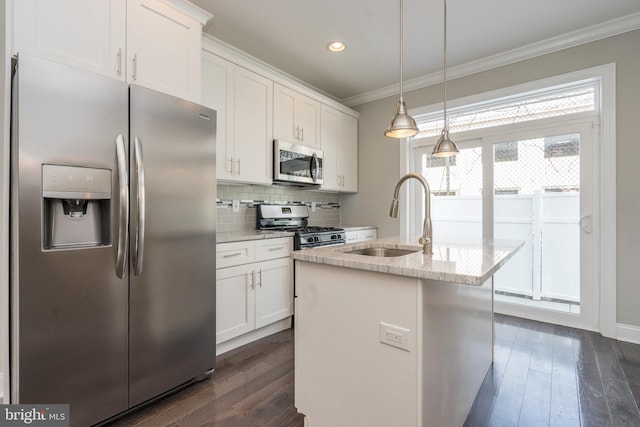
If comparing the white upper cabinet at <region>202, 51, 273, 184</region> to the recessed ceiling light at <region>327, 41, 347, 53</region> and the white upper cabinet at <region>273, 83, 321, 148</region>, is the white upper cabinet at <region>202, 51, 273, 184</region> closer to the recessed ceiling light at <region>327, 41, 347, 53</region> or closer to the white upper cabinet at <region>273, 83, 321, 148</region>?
the white upper cabinet at <region>273, 83, 321, 148</region>

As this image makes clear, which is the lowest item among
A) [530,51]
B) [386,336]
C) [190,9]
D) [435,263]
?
[386,336]

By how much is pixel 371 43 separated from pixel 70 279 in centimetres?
292

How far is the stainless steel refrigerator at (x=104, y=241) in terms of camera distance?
1.34 m

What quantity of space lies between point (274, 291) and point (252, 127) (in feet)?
5.04

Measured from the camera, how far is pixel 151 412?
173 cm

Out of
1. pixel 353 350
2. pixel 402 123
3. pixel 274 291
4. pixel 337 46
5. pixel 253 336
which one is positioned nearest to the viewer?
pixel 353 350

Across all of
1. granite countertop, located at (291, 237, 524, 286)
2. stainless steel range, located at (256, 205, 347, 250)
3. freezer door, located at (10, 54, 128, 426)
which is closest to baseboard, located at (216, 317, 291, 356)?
stainless steel range, located at (256, 205, 347, 250)

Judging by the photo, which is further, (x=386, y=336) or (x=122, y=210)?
(x=122, y=210)

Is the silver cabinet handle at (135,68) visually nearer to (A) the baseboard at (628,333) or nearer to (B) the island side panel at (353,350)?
(B) the island side panel at (353,350)

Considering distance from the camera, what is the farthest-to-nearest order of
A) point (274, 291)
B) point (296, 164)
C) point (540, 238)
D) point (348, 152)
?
point (348, 152)
point (296, 164)
point (540, 238)
point (274, 291)

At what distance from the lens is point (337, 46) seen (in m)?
2.95

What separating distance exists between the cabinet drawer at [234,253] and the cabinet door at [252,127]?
2.11ft

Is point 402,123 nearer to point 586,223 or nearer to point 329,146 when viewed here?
point 329,146

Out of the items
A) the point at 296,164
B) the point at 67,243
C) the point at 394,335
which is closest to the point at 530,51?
the point at 296,164
